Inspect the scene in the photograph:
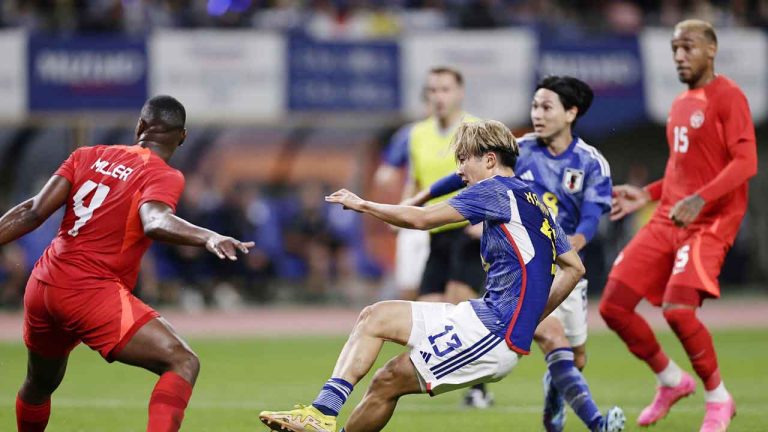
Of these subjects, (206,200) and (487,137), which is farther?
(206,200)

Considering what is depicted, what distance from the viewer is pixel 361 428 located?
604cm

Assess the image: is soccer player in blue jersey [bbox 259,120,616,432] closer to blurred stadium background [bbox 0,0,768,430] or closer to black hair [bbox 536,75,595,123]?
black hair [bbox 536,75,595,123]

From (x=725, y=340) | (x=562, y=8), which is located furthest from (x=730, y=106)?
(x=562, y=8)

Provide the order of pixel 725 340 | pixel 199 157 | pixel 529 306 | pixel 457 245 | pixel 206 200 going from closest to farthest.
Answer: pixel 529 306, pixel 457 245, pixel 725 340, pixel 206 200, pixel 199 157

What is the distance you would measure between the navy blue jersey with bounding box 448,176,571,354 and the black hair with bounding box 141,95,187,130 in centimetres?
154

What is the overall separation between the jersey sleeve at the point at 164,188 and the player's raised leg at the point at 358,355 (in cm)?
114

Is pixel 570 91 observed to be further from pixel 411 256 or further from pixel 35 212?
pixel 411 256

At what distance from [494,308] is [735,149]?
256 centimetres

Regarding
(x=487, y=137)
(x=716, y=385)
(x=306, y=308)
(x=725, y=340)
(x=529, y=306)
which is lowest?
(x=306, y=308)

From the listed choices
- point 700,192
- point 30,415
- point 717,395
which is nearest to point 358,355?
point 30,415

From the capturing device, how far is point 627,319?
26.0ft

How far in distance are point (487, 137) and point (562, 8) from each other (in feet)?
55.0

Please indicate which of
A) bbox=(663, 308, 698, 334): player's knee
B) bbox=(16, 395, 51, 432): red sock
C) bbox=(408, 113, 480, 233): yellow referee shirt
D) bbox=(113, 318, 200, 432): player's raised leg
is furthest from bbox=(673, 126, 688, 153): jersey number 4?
bbox=(16, 395, 51, 432): red sock

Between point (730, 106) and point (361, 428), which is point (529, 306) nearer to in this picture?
point (361, 428)
